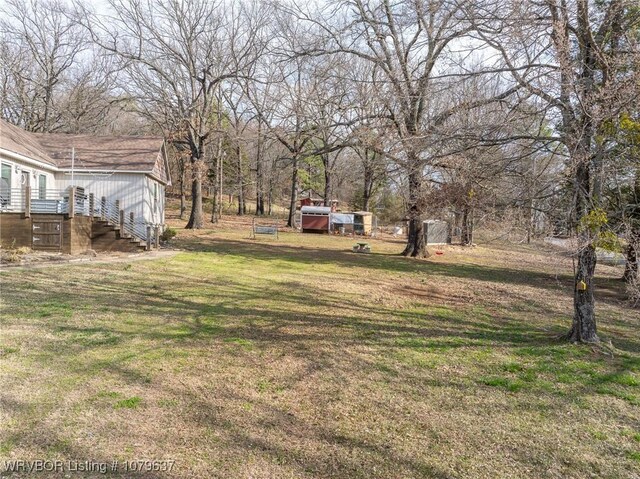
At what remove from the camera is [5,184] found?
15.2 meters

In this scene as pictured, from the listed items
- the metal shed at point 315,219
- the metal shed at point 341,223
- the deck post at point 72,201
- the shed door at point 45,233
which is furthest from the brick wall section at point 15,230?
the metal shed at point 341,223

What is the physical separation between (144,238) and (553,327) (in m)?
14.9

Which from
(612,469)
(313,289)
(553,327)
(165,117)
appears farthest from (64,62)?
(612,469)

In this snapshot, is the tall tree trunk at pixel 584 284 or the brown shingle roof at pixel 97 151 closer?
the tall tree trunk at pixel 584 284

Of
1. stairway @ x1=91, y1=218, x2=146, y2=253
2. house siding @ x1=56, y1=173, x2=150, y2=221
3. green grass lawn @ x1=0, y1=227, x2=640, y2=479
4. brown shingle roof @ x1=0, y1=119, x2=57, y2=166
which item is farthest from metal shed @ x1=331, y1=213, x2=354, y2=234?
green grass lawn @ x1=0, y1=227, x2=640, y2=479

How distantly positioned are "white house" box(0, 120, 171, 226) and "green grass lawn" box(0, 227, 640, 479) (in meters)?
9.04

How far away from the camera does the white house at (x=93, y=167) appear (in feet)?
55.2

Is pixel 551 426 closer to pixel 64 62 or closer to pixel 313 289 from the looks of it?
pixel 313 289

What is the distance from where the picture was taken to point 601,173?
5754 millimetres

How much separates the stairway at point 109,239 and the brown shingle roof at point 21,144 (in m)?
4.14

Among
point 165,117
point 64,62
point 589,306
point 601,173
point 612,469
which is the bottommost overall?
point 612,469

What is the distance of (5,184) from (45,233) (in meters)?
3.64

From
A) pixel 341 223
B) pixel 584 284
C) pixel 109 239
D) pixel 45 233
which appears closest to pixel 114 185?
pixel 109 239

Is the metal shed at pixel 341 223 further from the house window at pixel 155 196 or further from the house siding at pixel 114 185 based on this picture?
the house siding at pixel 114 185
